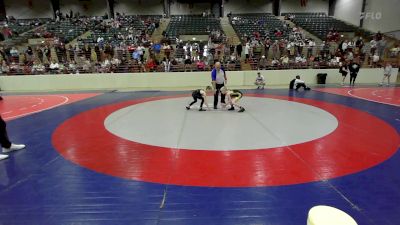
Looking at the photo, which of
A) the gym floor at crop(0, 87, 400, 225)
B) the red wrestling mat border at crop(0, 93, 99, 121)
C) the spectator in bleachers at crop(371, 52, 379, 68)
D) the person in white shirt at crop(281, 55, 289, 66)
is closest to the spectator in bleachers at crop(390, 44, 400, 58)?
the spectator in bleachers at crop(371, 52, 379, 68)

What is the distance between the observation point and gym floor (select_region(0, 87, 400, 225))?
3.36 meters

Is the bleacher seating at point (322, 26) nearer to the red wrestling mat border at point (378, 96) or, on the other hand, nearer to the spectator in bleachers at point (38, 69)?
the red wrestling mat border at point (378, 96)

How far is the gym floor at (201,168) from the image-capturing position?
3361 millimetres

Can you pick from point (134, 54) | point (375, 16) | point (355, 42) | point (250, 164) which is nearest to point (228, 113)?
point (250, 164)

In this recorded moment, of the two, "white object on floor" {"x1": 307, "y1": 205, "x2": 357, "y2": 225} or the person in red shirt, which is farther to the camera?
the person in red shirt

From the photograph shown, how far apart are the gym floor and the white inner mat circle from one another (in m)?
0.03

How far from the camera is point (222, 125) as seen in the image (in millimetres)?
7188

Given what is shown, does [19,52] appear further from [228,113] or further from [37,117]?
[228,113]

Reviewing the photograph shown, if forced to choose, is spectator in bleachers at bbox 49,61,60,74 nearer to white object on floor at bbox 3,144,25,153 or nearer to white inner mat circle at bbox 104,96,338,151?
white inner mat circle at bbox 104,96,338,151

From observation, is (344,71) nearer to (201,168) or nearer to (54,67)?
(201,168)

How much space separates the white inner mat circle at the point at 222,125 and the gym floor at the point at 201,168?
0.03m

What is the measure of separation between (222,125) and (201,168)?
2.76 metres

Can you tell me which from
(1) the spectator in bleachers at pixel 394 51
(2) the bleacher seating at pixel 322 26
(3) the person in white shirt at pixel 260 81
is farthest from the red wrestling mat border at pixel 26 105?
(2) the bleacher seating at pixel 322 26

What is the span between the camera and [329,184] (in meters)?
3.97
